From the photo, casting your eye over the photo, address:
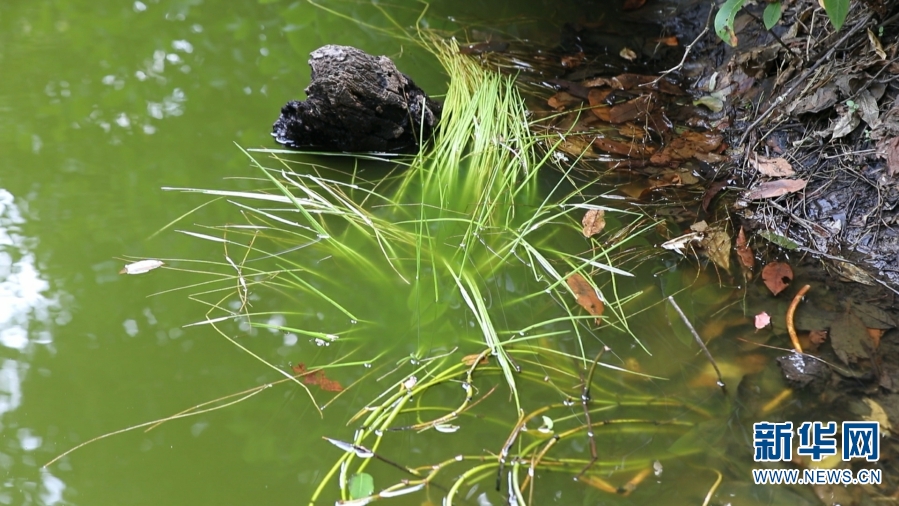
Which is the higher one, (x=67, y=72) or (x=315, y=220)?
(x=67, y=72)

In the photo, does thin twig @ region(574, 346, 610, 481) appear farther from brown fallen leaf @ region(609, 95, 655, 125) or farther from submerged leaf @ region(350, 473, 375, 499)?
brown fallen leaf @ region(609, 95, 655, 125)

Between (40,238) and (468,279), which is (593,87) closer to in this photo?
(468,279)

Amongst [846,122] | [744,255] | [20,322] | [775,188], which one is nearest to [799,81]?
[846,122]

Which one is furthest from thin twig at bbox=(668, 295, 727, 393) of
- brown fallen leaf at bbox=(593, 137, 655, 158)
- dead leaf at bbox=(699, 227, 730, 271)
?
brown fallen leaf at bbox=(593, 137, 655, 158)

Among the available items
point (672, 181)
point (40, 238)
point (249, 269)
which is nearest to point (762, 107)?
point (672, 181)

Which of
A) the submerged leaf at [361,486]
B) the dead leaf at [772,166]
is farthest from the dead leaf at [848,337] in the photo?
the submerged leaf at [361,486]
